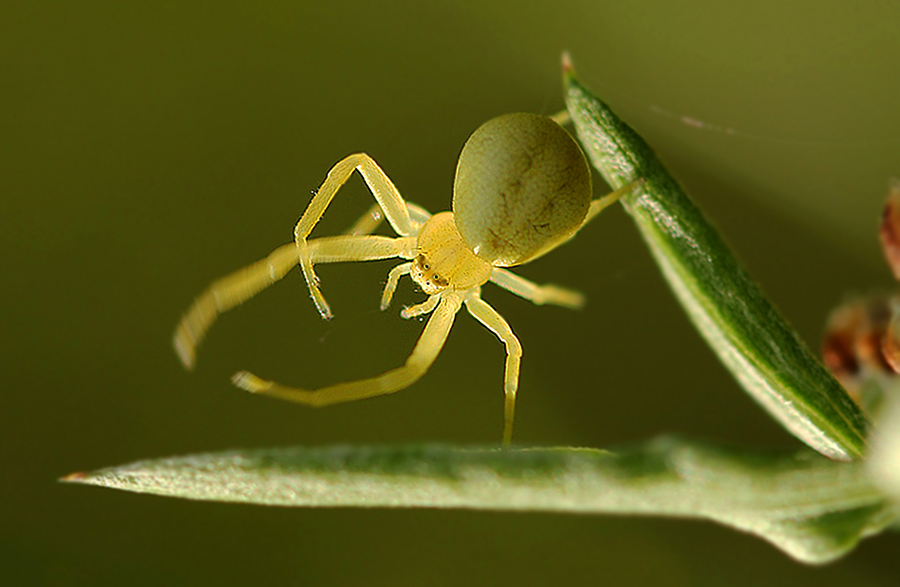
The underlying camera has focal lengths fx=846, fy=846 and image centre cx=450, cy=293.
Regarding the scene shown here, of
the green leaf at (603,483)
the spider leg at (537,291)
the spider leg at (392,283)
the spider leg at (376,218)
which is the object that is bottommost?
the green leaf at (603,483)

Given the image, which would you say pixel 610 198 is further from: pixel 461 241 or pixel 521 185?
pixel 461 241

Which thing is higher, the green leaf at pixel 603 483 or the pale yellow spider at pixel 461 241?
the pale yellow spider at pixel 461 241

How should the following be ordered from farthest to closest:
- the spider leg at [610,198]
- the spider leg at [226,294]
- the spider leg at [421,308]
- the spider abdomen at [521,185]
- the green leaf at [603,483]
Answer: the spider leg at [421,308] < the spider leg at [226,294] < the spider abdomen at [521,185] < the spider leg at [610,198] < the green leaf at [603,483]

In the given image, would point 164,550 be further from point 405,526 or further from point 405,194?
point 405,194

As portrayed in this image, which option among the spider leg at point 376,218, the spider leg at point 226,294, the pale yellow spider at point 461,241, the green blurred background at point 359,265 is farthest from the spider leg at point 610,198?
the spider leg at point 226,294

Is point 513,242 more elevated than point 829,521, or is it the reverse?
point 513,242

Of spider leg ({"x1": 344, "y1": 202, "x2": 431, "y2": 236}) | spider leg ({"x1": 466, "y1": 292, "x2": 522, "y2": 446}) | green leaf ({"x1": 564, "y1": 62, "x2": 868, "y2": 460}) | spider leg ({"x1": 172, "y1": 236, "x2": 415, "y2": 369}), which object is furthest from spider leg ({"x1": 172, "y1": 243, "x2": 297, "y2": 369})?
green leaf ({"x1": 564, "y1": 62, "x2": 868, "y2": 460})

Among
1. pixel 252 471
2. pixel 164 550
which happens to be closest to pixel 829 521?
pixel 252 471

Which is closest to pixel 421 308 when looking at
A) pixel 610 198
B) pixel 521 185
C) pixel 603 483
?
pixel 521 185

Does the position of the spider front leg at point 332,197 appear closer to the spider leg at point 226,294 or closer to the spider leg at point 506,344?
the spider leg at point 226,294
